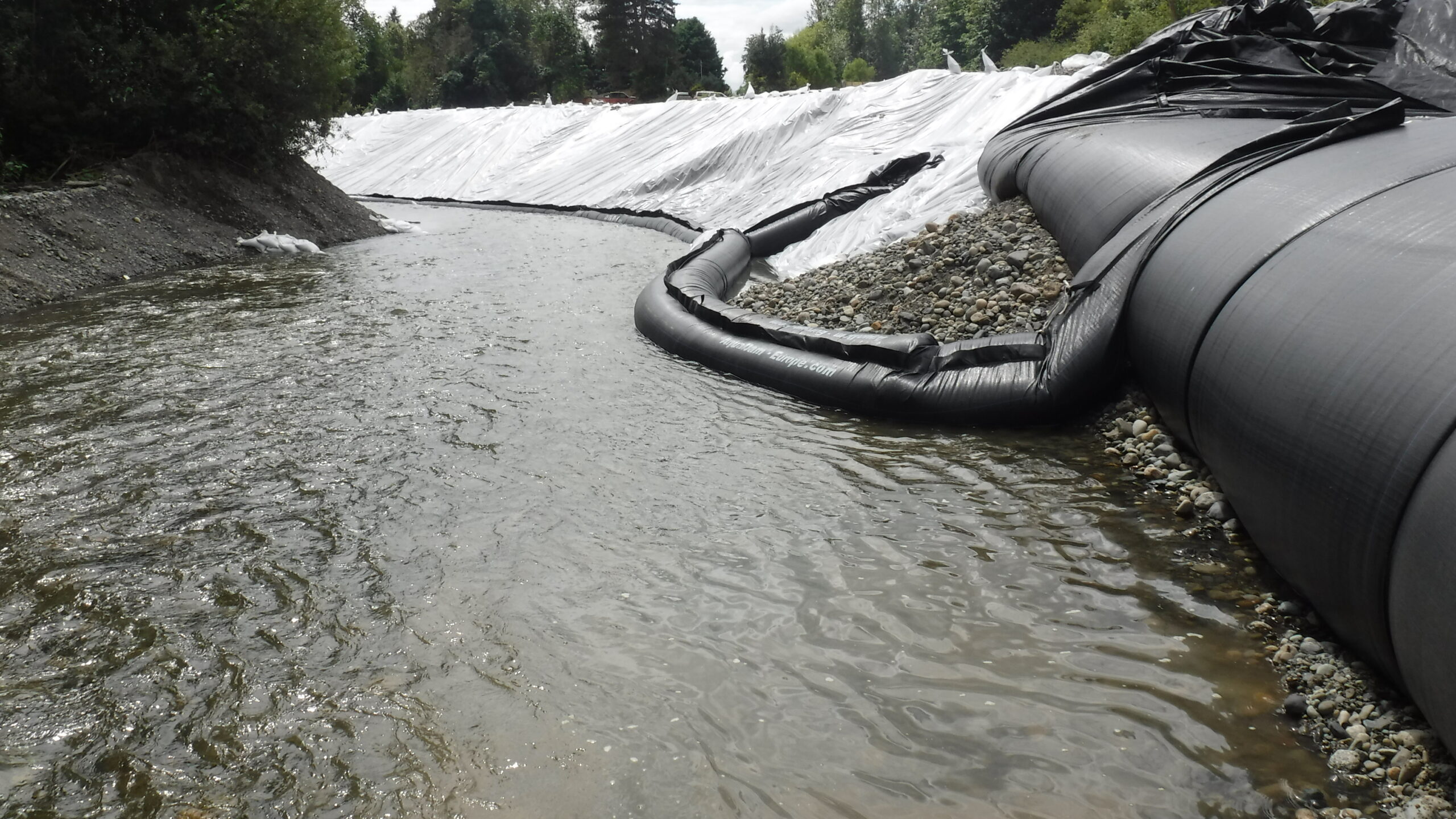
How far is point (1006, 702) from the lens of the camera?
2.83 m

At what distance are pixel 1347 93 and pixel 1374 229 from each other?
11.9ft

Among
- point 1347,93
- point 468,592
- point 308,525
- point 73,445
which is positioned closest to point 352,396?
point 73,445

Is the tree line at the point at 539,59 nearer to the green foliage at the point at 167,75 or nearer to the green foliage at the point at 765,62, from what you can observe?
the green foliage at the point at 765,62

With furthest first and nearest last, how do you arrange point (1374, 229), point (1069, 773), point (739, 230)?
point (739, 230) < point (1374, 229) < point (1069, 773)

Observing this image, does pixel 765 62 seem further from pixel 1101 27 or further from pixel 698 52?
pixel 1101 27

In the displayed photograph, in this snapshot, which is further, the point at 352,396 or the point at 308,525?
the point at 352,396

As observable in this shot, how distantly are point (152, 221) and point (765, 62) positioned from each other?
42.2 meters

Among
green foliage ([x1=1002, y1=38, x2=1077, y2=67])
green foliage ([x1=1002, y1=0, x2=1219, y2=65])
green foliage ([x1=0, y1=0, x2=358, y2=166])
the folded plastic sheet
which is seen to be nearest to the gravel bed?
the folded plastic sheet

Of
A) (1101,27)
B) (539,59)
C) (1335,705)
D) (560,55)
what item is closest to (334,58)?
(1335,705)

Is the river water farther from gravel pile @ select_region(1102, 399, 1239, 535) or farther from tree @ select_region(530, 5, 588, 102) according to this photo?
tree @ select_region(530, 5, 588, 102)

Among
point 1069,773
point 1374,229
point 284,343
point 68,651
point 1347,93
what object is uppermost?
point 1347,93

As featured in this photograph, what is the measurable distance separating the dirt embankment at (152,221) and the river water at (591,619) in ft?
14.6

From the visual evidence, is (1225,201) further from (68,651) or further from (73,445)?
(73,445)

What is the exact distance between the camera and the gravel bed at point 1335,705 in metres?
2.31
